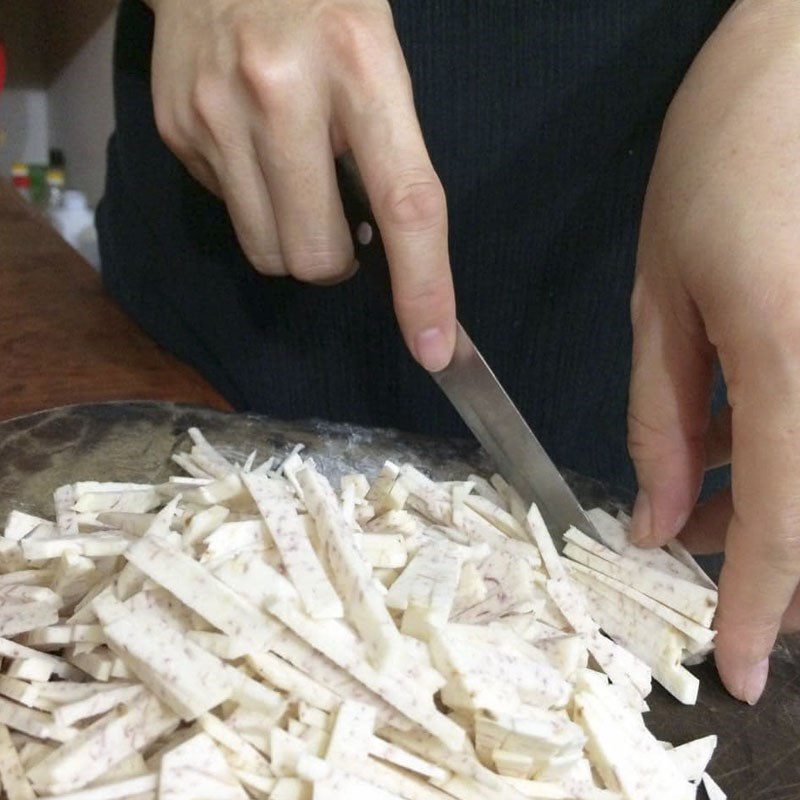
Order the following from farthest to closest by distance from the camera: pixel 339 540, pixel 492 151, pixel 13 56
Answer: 1. pixel 13 56
2. pixel 492 151
3. pixel 339 540

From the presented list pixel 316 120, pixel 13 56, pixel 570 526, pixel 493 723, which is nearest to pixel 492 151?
pixel 316 120

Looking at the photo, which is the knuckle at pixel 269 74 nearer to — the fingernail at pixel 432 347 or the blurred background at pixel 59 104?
the fingernail at pixel 432 347

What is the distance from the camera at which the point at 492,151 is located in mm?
1278

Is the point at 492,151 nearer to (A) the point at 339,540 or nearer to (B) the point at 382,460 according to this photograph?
(B) the point at 382,460

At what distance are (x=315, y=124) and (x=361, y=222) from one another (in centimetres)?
12

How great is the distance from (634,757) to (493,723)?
15 centimetres

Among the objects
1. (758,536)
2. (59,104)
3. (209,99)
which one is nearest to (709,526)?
(758,536)

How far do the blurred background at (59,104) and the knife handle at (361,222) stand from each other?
5.96ft

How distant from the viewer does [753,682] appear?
0.90 m

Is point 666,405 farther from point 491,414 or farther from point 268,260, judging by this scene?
point 268,260

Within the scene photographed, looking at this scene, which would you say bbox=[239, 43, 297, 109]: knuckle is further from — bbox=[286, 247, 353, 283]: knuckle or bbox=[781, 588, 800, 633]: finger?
bbox=[781, 588, 800, 633]: finger

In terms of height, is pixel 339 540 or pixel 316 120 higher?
pixel 316 120

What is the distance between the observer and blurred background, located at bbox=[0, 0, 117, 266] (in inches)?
115

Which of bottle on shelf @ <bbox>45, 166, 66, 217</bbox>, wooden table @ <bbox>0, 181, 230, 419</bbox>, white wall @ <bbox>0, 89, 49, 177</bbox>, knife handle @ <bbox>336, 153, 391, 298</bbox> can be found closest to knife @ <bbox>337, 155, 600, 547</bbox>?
knife handle @ <bbox>336, 153, 391, 298</bbox>
